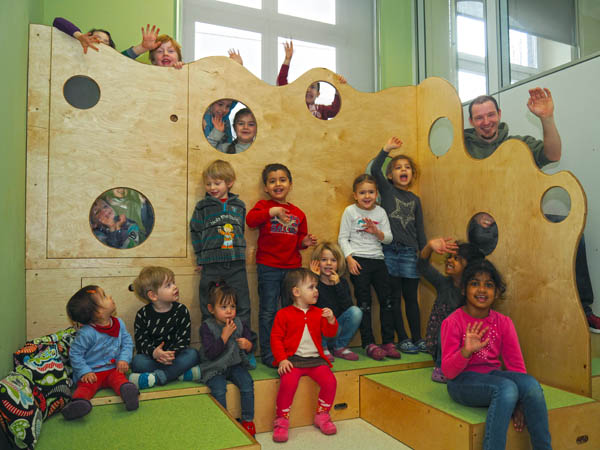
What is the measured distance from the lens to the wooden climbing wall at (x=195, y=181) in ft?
9.18

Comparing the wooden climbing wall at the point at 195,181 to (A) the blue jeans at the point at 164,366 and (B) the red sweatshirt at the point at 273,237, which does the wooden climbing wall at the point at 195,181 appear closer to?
(B) the red sweatshirt at the point at 273,237

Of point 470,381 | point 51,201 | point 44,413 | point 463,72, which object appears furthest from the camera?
point 463,72

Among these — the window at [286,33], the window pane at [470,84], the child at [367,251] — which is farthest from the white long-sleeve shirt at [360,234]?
the window at [286,33]

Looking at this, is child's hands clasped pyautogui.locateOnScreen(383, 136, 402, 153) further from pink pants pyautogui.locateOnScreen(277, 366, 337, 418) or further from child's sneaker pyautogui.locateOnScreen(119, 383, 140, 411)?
child's sneaker pyautogui.locateOnScreen(119, 383, 140, 411)

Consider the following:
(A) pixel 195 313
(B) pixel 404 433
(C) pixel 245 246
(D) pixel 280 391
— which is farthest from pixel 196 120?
(B) pixel 404 433

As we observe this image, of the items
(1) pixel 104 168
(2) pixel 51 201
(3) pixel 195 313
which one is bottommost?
(3) pixel 195 313

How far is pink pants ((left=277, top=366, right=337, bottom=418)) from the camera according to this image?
264 centimetres

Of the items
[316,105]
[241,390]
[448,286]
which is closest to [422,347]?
[448,286]

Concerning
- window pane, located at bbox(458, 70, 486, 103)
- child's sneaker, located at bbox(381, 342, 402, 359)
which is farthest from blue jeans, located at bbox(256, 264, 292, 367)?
window pane, located at bbox(458, 70, 486, 103)

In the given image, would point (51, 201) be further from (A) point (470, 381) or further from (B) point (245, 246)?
(A) point (470, 381)

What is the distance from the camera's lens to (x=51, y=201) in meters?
2.92

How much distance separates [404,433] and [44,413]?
171 centimetres

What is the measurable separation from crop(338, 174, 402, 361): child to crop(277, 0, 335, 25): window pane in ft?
6.87

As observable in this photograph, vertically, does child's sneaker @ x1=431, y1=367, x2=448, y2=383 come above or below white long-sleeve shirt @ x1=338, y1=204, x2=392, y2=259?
below
